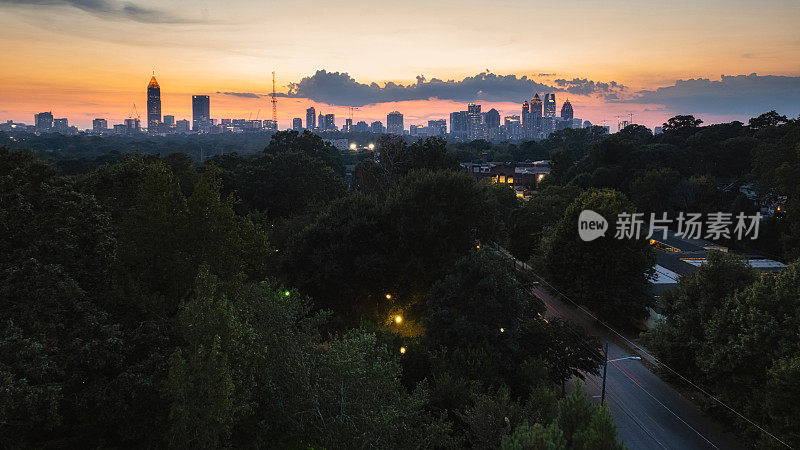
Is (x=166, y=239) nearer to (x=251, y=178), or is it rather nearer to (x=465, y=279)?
(x=465, y=279)

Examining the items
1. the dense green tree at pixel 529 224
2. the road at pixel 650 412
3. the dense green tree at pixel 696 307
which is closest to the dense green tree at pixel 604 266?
the road at pixel 650 412

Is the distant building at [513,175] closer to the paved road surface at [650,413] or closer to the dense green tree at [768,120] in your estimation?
the dense green tree at [768,120]

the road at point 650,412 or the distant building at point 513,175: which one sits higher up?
the distant building at point 513,175

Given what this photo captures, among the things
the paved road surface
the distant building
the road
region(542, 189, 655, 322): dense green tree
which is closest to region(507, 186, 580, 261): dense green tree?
region(542, 189, 655, 322): dense green tree

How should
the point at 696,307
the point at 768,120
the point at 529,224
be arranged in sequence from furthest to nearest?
the point at 768,120, the point at 529,224, the point at 696,307

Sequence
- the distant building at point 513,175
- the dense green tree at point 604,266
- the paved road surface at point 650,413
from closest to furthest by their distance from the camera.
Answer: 1. the paved road surface at point 650,413
2. the dense green tree at point 604,266
3. the distant building at point 513,175

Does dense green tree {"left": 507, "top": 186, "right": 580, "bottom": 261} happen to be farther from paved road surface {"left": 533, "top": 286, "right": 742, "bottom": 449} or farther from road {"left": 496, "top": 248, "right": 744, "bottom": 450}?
paved road surface {"left": 533, "top": 286, "right": 742, "bottom": 449}

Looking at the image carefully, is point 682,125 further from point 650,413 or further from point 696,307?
point 650,413

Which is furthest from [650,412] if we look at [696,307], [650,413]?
[696,307]
